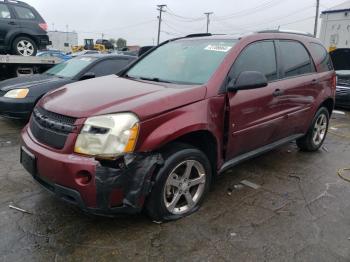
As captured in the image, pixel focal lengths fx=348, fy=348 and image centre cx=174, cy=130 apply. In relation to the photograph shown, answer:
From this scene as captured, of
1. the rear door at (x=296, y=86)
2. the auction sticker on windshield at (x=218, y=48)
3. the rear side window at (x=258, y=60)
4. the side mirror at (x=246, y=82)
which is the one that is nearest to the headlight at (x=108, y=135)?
the side mirror at (x=246, y=82)

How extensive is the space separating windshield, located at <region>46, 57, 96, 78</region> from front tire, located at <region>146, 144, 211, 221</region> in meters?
4.06

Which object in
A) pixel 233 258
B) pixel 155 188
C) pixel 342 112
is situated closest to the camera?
pixel 233 258

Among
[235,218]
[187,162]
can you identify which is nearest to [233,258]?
[235,218]

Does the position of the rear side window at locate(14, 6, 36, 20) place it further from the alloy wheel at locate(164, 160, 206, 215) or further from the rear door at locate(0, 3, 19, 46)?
the alloy wheel at locate(164, 160, 206, 215)

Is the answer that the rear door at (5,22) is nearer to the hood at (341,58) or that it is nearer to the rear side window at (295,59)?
the rear side window at (295,59)

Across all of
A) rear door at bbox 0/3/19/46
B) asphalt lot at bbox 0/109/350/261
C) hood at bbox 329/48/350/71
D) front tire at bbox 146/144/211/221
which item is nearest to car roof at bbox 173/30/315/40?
front tire at bbox 146/144/211/221

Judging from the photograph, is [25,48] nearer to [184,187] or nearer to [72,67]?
[72,67]

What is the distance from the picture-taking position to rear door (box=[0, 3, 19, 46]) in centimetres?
939

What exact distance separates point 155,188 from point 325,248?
1469 mm

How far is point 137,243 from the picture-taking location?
282cm

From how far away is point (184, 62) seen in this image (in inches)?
149

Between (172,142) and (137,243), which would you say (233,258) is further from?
(172,142)

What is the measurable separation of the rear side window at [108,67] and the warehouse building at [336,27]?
56.8ft

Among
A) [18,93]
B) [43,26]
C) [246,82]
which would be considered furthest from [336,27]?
[246,82]
